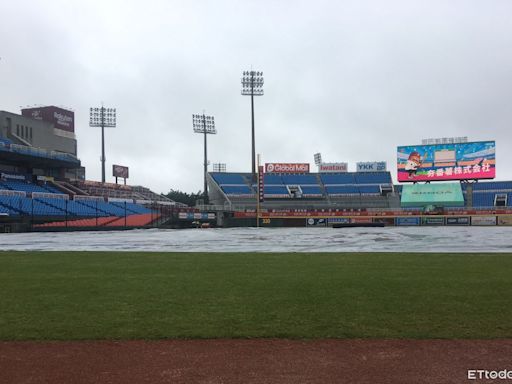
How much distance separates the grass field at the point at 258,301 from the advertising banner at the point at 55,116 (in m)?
65.5

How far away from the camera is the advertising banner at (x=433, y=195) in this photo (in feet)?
226

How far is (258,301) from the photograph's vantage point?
7.79 m

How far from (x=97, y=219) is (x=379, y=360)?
4935 cm

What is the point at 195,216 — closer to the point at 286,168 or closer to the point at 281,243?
the point at 286,168

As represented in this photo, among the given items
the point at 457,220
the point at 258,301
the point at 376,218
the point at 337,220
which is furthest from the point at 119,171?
the point at 258,301

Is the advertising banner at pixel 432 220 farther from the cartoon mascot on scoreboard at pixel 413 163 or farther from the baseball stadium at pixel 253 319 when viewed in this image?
the baseball stadium at pixel 253 319

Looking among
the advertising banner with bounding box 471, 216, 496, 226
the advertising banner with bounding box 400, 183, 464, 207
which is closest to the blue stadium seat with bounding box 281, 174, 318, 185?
the advertising banner with bounding box 400, 183, 464, 207

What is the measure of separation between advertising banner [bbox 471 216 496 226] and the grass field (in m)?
48.4

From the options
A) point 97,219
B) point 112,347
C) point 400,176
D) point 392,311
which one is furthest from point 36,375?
point 400,176

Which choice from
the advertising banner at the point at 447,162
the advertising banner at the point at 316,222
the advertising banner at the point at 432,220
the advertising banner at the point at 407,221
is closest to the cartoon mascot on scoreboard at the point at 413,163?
the advertising banner at the point at 447,162

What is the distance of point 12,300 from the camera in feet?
26.3

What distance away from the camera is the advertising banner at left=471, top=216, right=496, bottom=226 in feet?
183

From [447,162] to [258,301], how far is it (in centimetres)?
6582

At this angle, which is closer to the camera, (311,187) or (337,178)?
(311,187)
